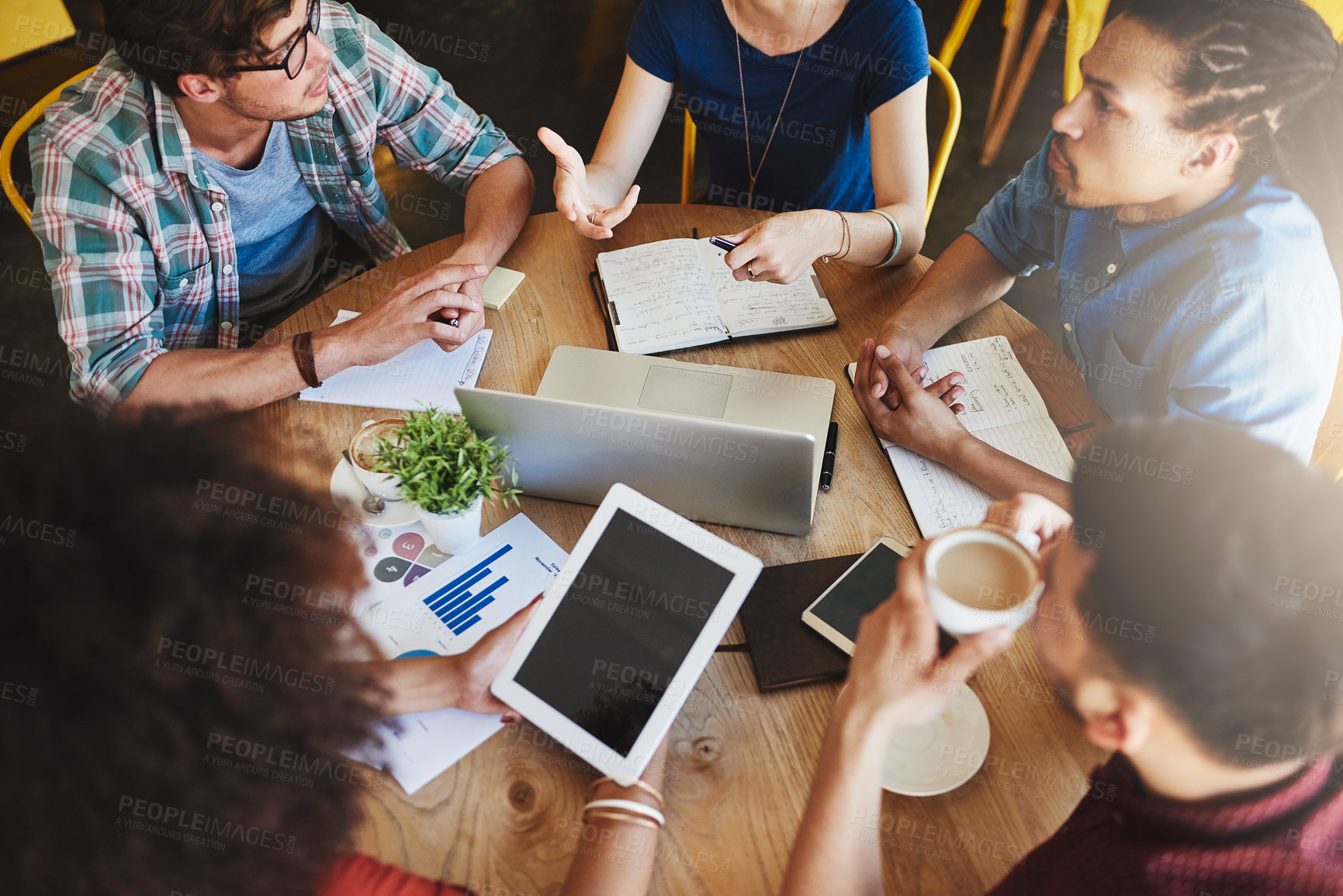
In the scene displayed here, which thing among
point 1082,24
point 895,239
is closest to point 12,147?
point 895,239

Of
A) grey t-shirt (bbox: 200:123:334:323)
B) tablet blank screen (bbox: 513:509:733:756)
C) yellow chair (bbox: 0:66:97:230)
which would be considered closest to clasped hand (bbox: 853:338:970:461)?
tablet blank screen (bbox: 513:509:733:756)

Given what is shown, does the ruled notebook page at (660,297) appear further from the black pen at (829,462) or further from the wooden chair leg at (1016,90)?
the wooden chair leg at (1016,90)

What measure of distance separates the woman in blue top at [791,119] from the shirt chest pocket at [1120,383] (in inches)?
15.1

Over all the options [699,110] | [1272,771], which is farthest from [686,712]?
[699,110]

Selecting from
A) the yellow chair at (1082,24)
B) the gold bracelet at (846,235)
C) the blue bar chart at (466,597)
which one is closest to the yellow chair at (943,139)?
the gold bracelet at (846,235)

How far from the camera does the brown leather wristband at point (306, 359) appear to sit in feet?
4.05

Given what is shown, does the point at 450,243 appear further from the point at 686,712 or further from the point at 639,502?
the point at 686,712

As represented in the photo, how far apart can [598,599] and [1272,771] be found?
64cm

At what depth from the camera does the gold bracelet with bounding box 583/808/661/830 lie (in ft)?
2.70

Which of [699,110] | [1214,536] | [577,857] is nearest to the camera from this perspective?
[1214,536]

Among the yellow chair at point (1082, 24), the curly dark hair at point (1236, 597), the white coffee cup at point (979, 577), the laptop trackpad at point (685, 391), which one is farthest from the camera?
the yellow chair at point (1082, 24)

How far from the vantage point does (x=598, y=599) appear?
908mm

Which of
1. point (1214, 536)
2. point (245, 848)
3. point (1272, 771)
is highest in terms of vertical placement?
point (1214, 536)

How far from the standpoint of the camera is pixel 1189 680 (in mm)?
608
